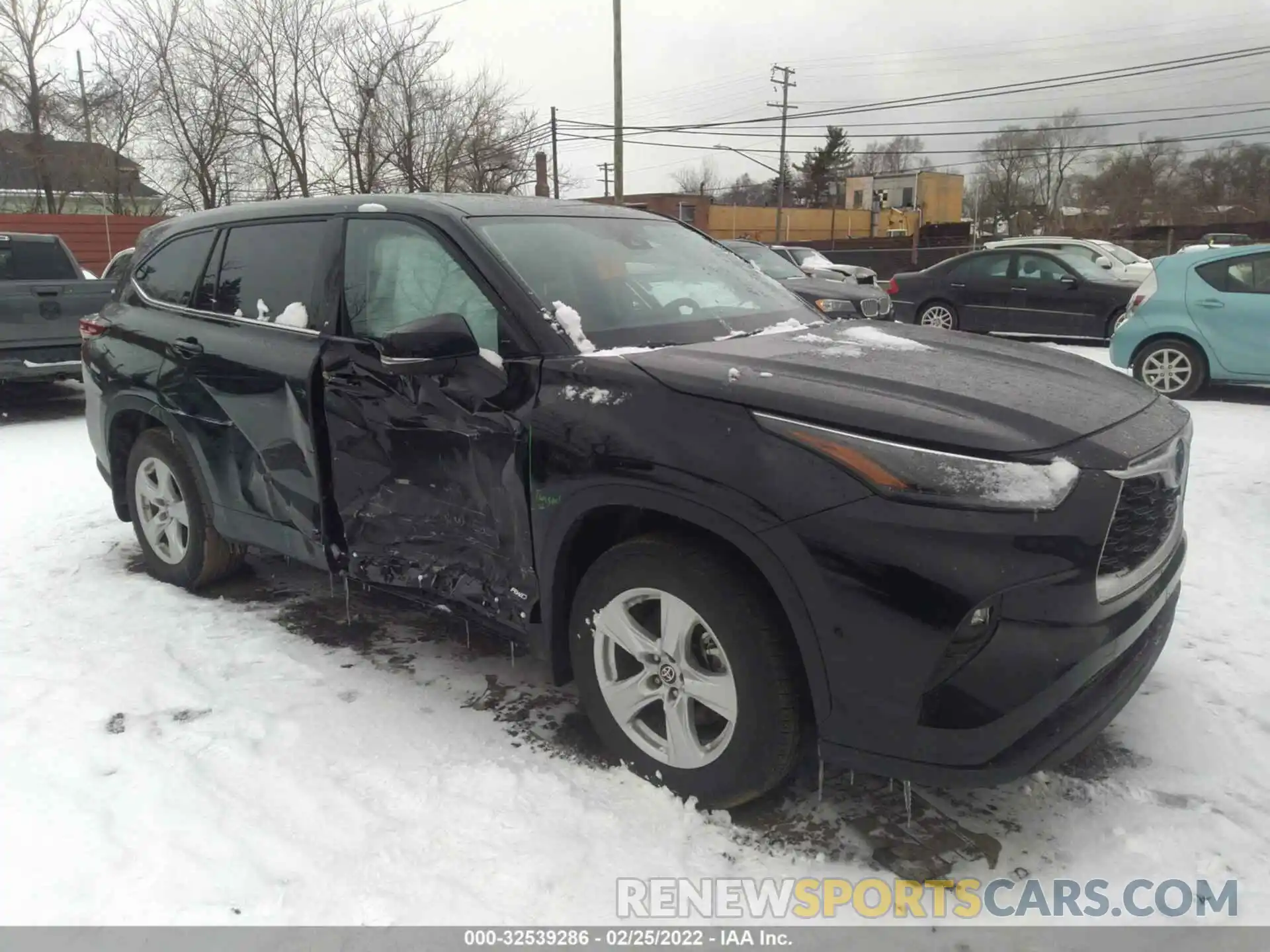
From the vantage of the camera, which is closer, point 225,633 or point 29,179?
point 225,633

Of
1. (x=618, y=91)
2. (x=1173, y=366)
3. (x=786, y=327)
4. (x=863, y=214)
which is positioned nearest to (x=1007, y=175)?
(x=863, y=214)

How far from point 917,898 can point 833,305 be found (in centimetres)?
760

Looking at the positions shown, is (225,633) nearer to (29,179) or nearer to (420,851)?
(420,851)

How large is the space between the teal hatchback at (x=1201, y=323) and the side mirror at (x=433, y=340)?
25.0ft

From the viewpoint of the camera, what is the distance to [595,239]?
133 inches

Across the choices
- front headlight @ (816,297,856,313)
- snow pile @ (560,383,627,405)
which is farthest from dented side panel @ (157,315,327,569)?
front headlight @ (816,297,856,313)

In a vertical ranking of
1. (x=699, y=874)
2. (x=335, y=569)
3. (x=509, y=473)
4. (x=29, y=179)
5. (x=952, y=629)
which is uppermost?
(x=29, y=179)

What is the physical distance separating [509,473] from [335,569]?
3.69 ft

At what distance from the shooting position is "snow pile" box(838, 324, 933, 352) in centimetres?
289

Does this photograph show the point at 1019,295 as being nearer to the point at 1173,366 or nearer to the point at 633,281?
the point at 1173,366

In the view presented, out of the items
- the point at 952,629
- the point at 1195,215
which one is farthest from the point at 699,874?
the point at 1195,215

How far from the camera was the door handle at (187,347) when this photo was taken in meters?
3.94

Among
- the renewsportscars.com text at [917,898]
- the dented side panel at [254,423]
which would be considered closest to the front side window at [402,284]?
the dented side panel at [254,423]

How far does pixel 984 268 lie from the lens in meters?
13.0
